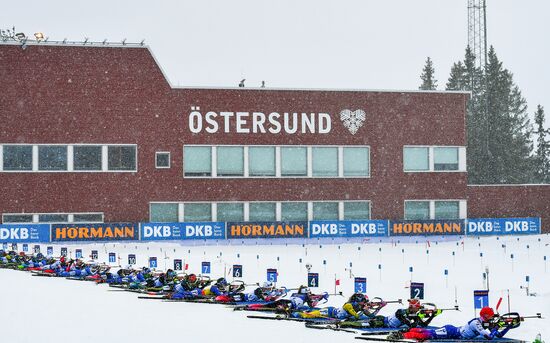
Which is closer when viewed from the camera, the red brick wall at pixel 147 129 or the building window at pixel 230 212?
the red brick wall at pixel 147 129

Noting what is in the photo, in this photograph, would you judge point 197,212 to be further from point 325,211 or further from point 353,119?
point 353,119

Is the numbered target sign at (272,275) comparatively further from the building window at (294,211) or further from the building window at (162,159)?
the building window at (294,211)

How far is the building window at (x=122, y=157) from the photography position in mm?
69000

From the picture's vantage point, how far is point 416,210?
243 ft

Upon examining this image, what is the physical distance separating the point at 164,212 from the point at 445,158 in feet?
82.1

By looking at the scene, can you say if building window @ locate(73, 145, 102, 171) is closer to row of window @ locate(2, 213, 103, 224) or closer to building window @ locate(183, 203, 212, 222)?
row of window @ locate(2, 213, 103, 224)

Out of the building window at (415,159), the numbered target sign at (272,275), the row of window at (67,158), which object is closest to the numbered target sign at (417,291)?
the numbered target sign at (272,275)

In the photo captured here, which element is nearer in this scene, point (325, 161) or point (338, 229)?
point (338, 229)

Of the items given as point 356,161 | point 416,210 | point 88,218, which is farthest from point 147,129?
point 416,210

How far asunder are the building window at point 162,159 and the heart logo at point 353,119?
15.3 m

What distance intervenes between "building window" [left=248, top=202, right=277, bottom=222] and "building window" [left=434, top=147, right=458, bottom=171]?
49.3 ft

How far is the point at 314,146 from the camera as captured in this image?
72.0 m

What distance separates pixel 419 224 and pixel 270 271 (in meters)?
40.4

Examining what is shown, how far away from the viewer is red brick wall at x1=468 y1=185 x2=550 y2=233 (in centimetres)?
7519
